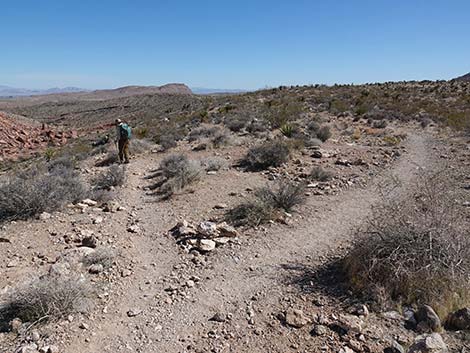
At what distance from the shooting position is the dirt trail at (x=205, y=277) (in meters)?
3.90

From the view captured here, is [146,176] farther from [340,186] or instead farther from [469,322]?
[469,322]

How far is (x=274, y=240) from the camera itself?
6.17 meters

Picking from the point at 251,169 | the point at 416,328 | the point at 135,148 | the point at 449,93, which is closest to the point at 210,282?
the point at 416,328

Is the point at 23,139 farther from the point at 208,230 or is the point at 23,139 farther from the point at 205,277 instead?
the point at 205,277

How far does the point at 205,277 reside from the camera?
5078 mm

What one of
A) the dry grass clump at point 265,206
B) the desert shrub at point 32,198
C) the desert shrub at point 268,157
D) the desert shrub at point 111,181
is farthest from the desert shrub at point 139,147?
the dry grass clump at point 265,206

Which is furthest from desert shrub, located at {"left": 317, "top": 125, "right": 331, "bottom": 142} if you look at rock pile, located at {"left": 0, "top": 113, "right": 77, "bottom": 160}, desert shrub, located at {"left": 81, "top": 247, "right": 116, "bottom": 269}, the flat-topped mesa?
the flat-topped mesa

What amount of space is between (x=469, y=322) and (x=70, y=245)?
18.5 feet

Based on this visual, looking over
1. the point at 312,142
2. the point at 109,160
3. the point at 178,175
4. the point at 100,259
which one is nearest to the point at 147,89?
the point at 109,160

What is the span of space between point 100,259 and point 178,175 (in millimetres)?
4245

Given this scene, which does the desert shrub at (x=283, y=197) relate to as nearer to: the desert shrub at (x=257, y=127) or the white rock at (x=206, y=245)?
the white rock at (x=206, y=245)

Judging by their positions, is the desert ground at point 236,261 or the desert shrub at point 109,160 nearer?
the desert ground at point 236,261

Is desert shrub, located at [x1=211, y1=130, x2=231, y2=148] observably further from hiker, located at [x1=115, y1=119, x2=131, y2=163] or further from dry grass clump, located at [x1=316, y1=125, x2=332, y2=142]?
dry grass clump, located at [x1=316, y1=125, x2=332, y2=142]

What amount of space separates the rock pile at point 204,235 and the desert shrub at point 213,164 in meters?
4.13
